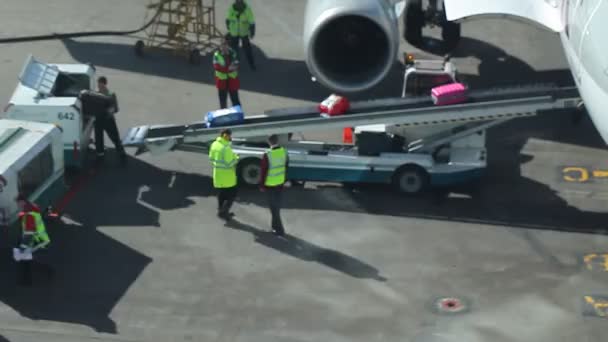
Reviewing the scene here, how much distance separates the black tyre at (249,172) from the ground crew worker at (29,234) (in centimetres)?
426

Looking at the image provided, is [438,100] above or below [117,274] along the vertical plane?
above

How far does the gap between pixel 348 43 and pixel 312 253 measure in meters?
5.10

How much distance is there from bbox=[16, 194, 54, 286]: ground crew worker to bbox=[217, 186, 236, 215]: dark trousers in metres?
3.24

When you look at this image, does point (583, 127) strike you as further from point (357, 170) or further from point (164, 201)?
point (164, 201)

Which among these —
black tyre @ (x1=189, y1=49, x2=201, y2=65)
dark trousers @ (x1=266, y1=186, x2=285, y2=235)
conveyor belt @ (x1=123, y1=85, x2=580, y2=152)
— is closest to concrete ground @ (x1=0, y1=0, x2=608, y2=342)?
dark trousers @ (x1=266, y1=186, x2=285, y2=235)

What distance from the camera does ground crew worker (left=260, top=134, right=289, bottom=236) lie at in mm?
18094

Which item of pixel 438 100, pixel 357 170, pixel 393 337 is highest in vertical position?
pixel 438 100

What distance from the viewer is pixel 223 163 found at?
1845 cm

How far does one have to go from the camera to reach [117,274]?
56.1ft

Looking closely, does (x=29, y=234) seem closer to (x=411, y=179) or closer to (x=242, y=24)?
(x=411, y=179)

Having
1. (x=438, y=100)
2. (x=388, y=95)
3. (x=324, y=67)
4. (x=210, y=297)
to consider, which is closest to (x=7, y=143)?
(x=210, y=297)

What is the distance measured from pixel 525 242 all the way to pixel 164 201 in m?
6.15

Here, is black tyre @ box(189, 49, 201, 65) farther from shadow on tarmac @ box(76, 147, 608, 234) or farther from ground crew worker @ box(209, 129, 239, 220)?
ground crew worker @ box(209, 129, 239, 220)

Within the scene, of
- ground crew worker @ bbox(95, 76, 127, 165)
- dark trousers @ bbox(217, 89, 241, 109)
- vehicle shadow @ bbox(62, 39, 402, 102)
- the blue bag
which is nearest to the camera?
the blue bag
